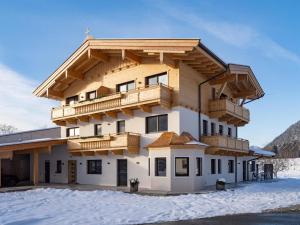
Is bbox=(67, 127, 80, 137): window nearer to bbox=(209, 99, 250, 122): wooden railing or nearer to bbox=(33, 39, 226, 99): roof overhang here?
bbox=(33, 39, 226, 99): roof overhang

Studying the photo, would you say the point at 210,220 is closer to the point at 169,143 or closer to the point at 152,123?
the point at 169,143

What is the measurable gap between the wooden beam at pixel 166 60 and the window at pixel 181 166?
6.50 metres

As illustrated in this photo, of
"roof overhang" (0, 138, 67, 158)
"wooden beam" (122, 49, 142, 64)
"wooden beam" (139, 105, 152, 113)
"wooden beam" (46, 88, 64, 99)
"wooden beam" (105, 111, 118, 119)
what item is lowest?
"roof overhang" (0, 138, 67, 158)

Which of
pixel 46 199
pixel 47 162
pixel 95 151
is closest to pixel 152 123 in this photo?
pixel 95 151

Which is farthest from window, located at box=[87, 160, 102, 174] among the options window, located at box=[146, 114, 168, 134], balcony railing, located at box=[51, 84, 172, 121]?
window, located at box=[146, 114, 168, 134]

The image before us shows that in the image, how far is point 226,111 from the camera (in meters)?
27.8

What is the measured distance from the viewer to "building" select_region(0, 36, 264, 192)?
23906mm

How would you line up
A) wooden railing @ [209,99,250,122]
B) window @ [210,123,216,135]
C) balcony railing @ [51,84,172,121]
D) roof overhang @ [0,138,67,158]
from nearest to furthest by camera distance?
1. balcony railing @ [51,84,172,121]
2. roof overhang @ [0,138,67,158]
3. wooden railing @ [209,99,250,122]
4. window @ [210,123,216,135]

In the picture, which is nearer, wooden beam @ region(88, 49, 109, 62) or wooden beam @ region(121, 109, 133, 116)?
wooden beam @ region(121, 109, 133, 116)

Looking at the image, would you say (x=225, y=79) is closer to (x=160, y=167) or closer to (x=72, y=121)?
(x=160, y=167)

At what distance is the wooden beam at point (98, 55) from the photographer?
28.5 m

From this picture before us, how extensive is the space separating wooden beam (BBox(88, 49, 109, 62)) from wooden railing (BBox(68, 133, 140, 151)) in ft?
21.3

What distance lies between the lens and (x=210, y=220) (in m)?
13.1

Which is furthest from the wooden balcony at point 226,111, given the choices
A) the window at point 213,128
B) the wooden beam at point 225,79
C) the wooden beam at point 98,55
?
the wooden beam at point 98,55
